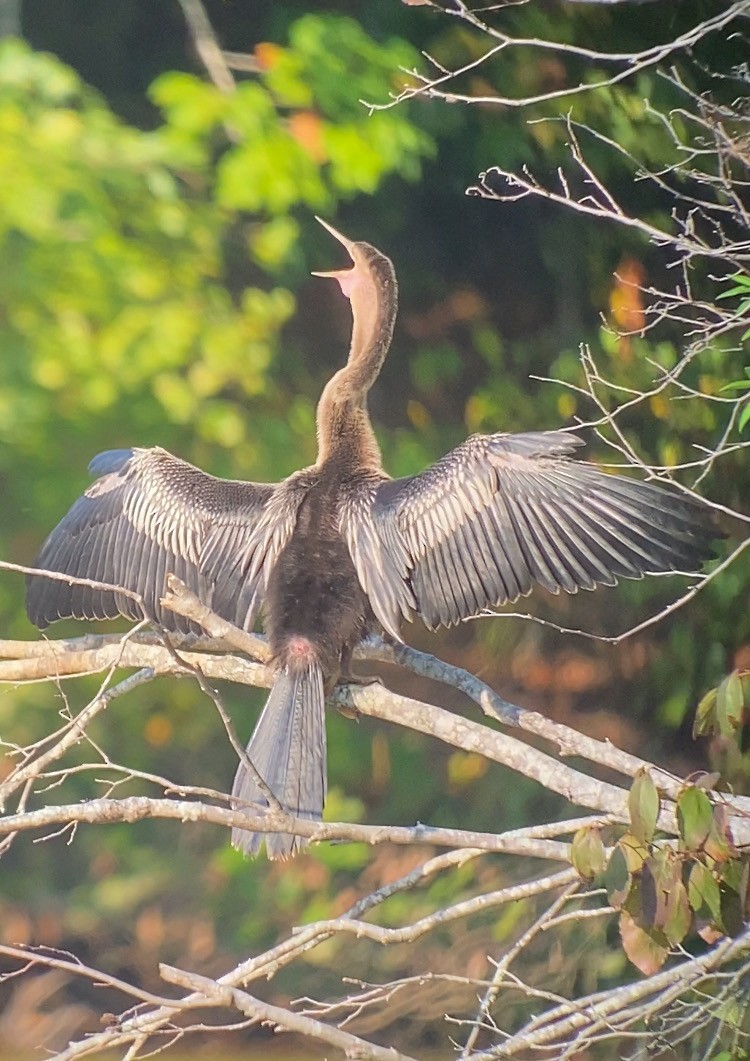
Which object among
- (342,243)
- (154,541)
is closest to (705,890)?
(154,541)

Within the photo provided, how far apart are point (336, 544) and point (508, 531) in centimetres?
29

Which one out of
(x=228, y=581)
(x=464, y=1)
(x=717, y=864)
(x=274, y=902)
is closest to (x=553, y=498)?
(x=228, y=581)

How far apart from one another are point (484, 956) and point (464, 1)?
1.84 metres

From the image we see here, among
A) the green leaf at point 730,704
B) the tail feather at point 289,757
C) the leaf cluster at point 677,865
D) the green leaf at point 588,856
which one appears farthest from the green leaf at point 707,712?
the tail feather at point 289,757

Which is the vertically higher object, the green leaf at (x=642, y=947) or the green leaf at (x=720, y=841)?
the green leaf at (x=720, y=841)

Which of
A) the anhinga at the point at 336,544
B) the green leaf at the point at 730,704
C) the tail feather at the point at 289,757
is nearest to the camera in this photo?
the green leaf at the point at 730,704

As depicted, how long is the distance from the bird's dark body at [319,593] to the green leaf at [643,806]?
74 cm

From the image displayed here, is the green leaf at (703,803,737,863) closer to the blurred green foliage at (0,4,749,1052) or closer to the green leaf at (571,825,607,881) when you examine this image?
the green leaf at (571,825,607,881)

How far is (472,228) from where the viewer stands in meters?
2.46

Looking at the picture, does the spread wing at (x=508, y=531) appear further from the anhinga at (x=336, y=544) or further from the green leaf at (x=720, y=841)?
the green leaf at (x=720, y=841)

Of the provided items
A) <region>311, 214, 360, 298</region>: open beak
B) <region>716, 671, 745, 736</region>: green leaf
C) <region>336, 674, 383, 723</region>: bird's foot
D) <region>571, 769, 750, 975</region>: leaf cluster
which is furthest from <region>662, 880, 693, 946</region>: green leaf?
<region>311, 214, 360, 298</region>: open beak

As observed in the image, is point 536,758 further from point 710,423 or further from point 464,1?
point 464,1

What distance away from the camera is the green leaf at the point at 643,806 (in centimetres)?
141

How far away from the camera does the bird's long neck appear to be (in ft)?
7.38
